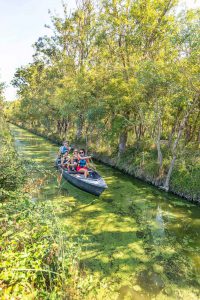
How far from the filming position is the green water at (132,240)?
200 inches

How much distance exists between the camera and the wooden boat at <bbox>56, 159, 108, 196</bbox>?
10125 mm

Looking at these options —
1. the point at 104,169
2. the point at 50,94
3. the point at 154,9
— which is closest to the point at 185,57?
the point at 154,9

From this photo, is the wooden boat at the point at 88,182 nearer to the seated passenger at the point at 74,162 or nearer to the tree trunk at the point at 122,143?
the seated passenger at the point at 74,162

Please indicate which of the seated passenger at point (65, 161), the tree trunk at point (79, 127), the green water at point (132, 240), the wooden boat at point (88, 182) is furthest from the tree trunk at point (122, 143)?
the wooden boat at point (88, 182)

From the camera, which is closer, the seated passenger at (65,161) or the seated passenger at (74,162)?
the seated passenger at (74,162)

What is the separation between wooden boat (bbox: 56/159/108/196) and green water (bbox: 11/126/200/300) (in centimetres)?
33

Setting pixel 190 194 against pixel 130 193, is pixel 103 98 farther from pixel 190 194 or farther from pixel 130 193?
pixel 190 194

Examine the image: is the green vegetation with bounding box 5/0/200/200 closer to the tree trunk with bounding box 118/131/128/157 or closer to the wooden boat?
the tree trunk with bounding box 118/131/128/157

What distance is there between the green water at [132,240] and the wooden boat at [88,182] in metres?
0.33

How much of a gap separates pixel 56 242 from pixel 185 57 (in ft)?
34.1

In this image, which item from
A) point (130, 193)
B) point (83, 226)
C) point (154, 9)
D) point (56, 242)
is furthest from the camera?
point (154, 9)

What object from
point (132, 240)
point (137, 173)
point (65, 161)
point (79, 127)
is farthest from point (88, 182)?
point (79, 127)

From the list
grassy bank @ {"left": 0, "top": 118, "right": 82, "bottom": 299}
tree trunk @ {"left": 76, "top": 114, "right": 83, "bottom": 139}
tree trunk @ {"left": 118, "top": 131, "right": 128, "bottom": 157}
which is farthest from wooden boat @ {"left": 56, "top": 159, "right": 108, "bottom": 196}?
tree trunk @ {"left": 76, "top": 114, "right": 83, "bottom": 139}

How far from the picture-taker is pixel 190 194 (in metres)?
10.8
